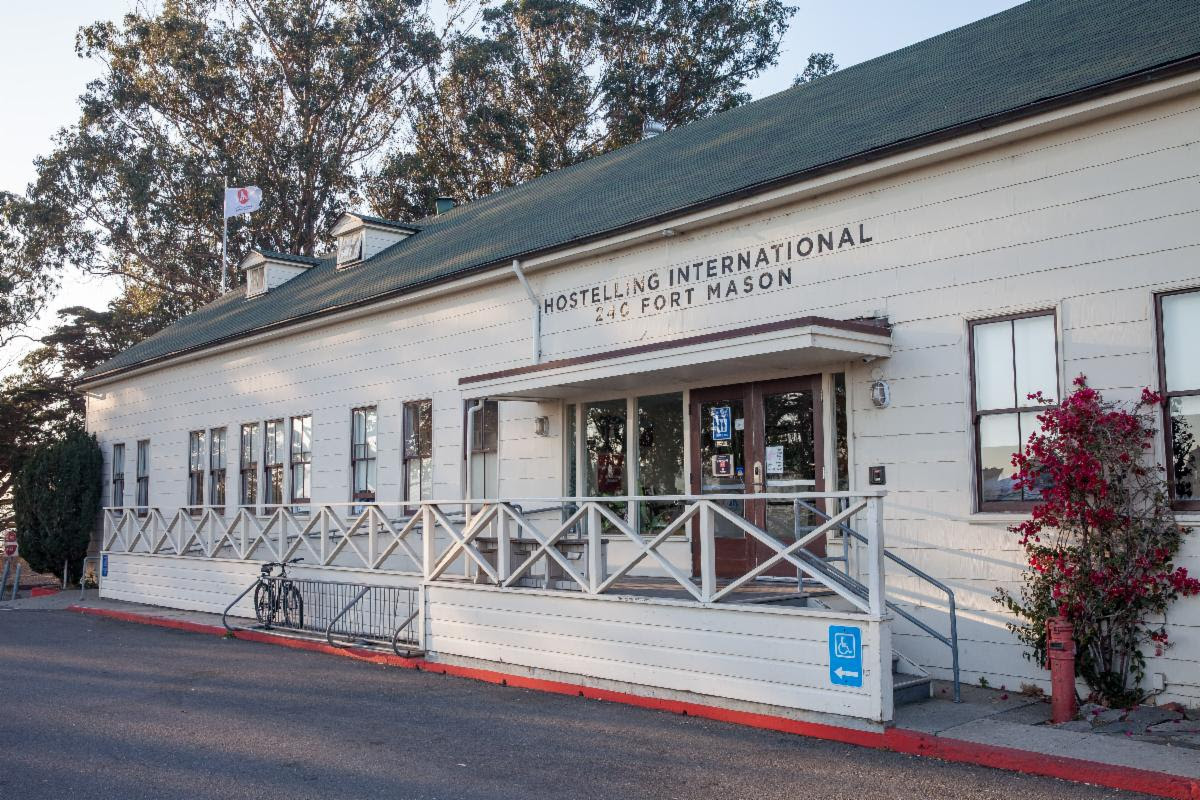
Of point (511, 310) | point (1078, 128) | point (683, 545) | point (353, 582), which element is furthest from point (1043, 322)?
point (353, 582)

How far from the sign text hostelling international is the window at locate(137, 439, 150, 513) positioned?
12.8 meters

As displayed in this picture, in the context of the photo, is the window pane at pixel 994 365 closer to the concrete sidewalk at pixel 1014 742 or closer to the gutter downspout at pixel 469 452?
the concrete sidewalk at pixel 1014 742

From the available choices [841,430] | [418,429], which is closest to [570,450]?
[418,429]

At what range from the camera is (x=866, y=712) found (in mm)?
7664

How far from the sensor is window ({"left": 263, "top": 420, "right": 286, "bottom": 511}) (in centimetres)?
1861

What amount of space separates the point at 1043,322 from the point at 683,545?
15.2ft

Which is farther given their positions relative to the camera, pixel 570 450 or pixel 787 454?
pixel 570 450

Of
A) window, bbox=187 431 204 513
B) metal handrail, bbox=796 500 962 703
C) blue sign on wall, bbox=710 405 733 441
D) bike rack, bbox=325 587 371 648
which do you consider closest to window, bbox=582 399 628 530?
blue sign on wall, bbox=710 405 733 441

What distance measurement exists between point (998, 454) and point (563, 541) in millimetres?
3919

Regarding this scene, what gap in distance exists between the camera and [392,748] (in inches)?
303

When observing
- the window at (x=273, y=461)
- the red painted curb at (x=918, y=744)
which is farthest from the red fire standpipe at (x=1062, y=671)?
the window at (x=273, y=461)

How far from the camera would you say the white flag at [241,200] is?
31.7 m

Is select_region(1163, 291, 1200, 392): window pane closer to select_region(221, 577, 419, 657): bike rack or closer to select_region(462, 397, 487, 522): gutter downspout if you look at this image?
select_region(221, 577, 419, 657): bike rack

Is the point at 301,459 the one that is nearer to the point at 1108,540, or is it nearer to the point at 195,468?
the point at 195,468
